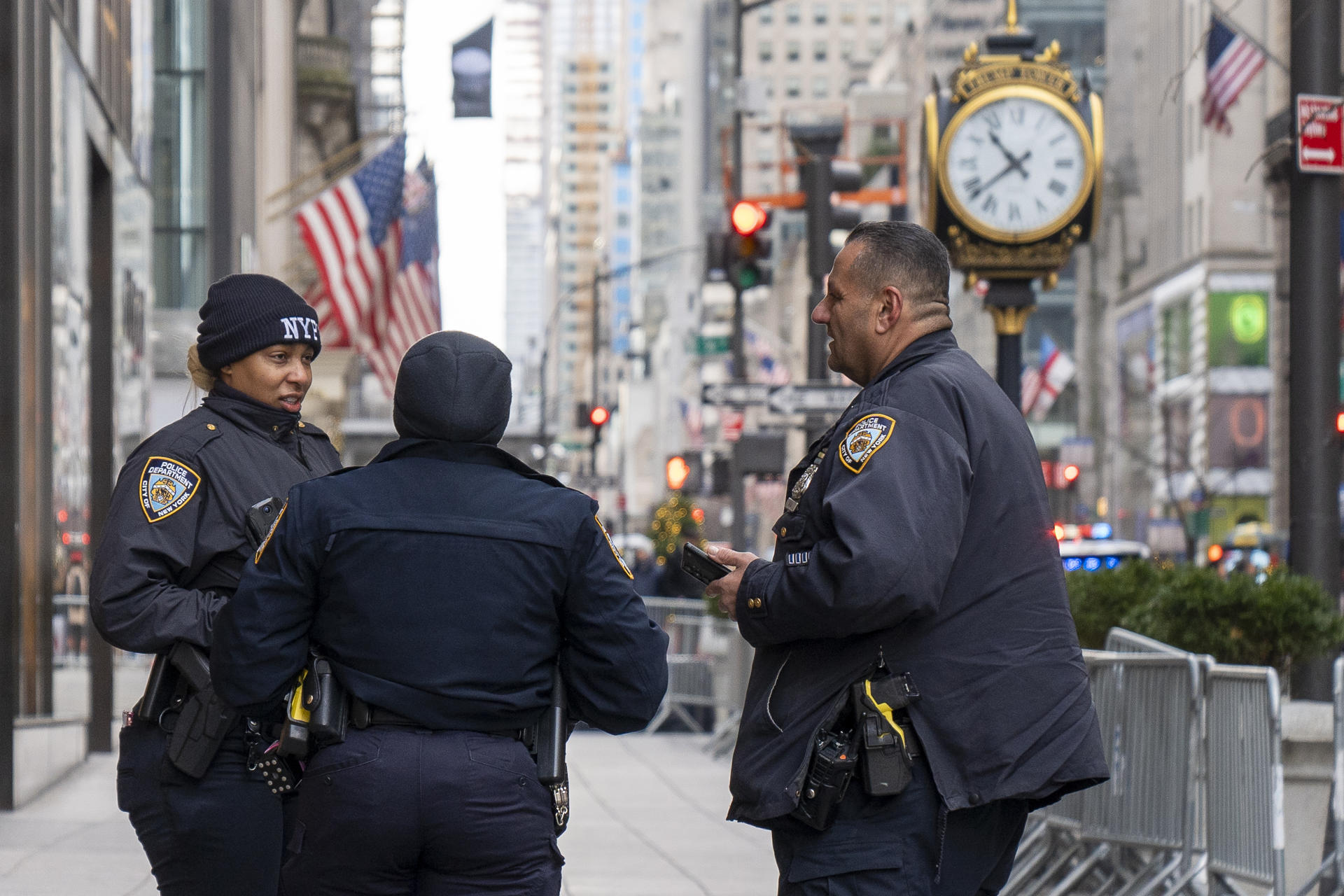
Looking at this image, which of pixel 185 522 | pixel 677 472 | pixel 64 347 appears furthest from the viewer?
pixel 677 472

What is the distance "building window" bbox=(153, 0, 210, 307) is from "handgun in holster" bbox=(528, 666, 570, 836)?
15.8 meters

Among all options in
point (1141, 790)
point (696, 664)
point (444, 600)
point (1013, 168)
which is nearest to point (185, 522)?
point (444, 600)

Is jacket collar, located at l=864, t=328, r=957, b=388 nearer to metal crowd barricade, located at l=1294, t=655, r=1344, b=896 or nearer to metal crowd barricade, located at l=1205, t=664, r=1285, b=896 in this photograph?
metal crowd barricade, located at l=1205, t=664, r=1285, b=896

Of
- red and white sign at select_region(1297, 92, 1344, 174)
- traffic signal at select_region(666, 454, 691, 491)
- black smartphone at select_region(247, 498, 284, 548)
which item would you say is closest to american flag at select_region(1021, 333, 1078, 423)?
traffic signal at select_region(666, 454, 691, 491)

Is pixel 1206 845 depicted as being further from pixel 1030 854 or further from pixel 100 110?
pixel 100 110

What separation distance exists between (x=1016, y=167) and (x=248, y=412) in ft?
23.5

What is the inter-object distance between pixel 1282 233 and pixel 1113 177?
2633 centimetres

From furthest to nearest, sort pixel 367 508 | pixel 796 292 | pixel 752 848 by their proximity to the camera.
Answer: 1. pixel 796 292
2. pixel 752 848
3. pixel 367 508

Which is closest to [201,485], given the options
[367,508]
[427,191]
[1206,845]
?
[367,508]

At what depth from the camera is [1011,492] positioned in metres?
4.29

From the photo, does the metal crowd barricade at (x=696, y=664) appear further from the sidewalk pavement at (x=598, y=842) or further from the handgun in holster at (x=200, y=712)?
the handgun in holster at (x=200, y=712)

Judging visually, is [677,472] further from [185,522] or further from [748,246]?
[185,522]

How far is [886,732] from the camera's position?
4.08 meters

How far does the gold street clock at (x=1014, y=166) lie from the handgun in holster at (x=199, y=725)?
7.31 m
